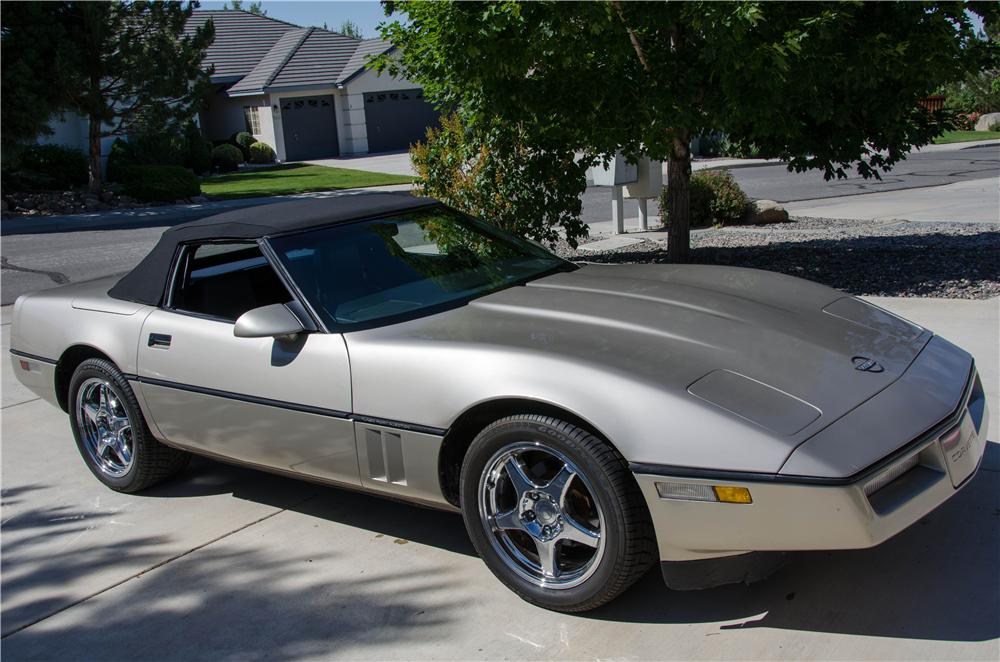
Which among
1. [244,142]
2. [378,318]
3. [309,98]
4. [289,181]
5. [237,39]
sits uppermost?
[237,39]

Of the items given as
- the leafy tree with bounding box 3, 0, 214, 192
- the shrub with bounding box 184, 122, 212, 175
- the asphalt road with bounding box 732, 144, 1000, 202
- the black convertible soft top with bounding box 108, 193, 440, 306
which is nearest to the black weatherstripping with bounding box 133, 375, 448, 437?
the black convertible soft top with bounding box 108, 193, 440, 306

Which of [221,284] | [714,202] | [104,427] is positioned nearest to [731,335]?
[221,284]

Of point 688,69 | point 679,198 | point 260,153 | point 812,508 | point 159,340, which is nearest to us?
point 812,508

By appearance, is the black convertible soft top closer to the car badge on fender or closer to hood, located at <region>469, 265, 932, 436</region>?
hood, located at <region>469, 265, 932, 436</region>

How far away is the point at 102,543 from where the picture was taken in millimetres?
4262

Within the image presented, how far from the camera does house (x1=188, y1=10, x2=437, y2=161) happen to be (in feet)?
124

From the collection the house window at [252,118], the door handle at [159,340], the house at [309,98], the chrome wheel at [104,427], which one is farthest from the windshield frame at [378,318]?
the house window at [252,118]

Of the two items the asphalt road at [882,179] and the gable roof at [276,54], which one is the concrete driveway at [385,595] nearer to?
the asphalt road at [882,179]

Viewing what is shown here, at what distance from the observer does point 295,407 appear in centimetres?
389

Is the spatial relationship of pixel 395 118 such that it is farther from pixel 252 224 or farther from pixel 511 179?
pixel 252 224

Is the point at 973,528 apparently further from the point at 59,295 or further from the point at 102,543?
the point at 59,295

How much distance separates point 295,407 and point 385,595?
865 millimetres

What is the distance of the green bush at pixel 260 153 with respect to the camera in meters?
37.4

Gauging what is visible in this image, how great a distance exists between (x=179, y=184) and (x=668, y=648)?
75.5 feet
